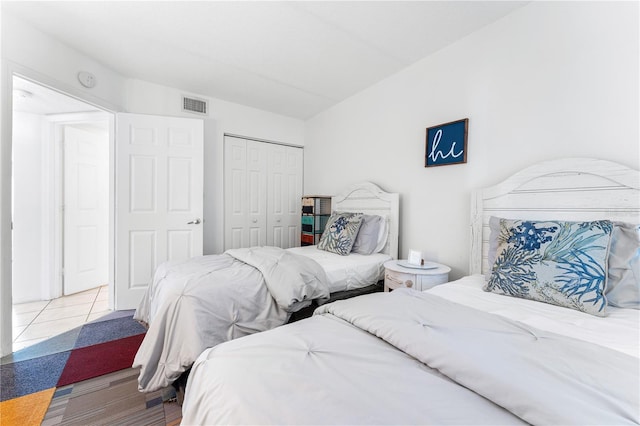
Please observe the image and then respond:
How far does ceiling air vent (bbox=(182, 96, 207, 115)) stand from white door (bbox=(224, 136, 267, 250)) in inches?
17.5

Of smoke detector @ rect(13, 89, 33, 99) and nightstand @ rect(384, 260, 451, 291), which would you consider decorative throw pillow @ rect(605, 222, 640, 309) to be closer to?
nightstand @ rect(384, 260, 451, 291)

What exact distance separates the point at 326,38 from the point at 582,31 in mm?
1688

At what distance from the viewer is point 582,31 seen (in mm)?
1560

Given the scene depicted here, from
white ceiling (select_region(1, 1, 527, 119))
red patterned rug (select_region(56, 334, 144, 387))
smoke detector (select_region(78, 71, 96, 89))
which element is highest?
white ceiling (select_region(1, 1, 527, 119))

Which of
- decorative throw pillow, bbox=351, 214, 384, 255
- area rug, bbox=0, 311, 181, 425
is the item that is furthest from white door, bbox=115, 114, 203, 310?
decorative throw pillow, bbox=351, 214, 384, 255

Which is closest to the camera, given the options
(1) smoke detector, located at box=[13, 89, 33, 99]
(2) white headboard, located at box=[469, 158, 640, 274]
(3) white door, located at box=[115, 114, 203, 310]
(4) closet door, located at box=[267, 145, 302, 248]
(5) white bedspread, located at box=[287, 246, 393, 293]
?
(2) white headboard, located at box=[469, 158, 640, 274]

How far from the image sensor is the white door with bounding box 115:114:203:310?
286 cm

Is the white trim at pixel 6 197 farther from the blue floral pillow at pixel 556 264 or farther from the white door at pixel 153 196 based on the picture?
the blue floral pillow at pixel 556 264

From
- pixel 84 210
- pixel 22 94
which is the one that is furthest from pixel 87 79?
pixel 84 210

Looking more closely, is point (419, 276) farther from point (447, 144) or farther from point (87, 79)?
point (87, 79)

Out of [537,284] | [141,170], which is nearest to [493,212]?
[537,284]

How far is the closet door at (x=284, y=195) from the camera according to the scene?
13.3ft

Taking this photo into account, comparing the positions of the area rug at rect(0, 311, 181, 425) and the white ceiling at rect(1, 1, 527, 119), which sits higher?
the white ceiling at rect(1, 1, 527, 119)

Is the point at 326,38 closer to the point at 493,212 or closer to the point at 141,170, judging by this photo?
the point at 493,212
